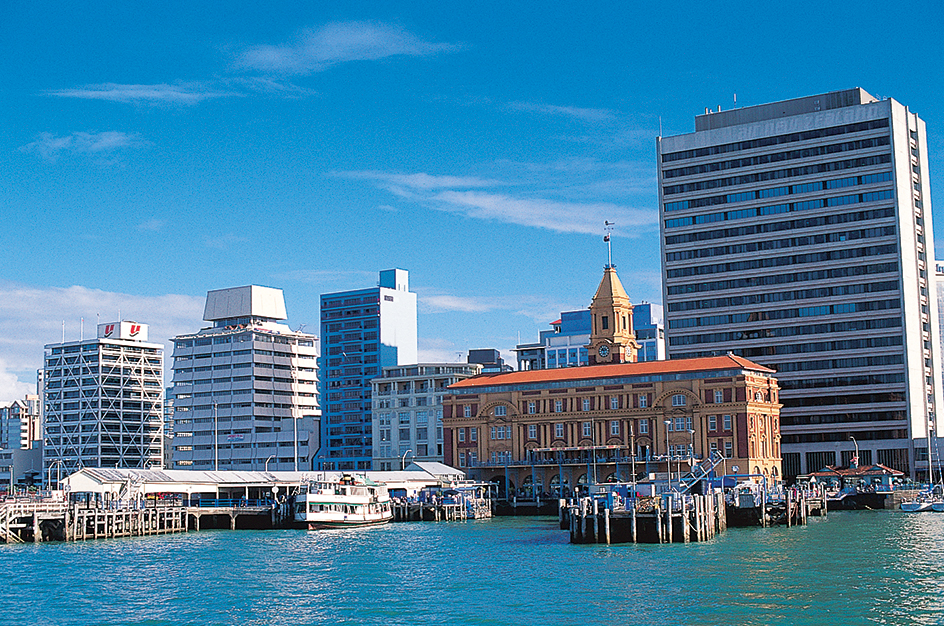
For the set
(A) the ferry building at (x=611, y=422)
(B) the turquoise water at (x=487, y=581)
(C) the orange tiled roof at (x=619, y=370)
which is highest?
(C) the orange tiled roof at (x=619, y=370)

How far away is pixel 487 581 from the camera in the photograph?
70688mm

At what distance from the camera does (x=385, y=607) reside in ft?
202

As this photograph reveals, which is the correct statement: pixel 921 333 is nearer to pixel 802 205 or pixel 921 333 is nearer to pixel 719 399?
pixel 802 205

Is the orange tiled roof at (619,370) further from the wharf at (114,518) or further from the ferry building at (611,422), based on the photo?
the wharf at (114,518)

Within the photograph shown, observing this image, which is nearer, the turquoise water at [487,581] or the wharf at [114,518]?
the turquoise water at [487,581]

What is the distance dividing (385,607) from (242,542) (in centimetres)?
4936

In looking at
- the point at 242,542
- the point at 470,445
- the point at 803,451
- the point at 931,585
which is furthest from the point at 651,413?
the point at 931,585

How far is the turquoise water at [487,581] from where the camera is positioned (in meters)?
58.0

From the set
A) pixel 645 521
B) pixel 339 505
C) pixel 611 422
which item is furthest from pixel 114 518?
A: pixel 611 422

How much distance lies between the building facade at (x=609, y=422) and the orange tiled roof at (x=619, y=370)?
0.58 ft

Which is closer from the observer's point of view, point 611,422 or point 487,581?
point 487,581

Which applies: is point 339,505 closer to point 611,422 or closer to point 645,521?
point 645,521

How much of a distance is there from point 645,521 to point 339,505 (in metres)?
Result: 46.0

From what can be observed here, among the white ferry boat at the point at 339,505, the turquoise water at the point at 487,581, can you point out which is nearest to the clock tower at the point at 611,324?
the white ferry boat at the point at 339,505
